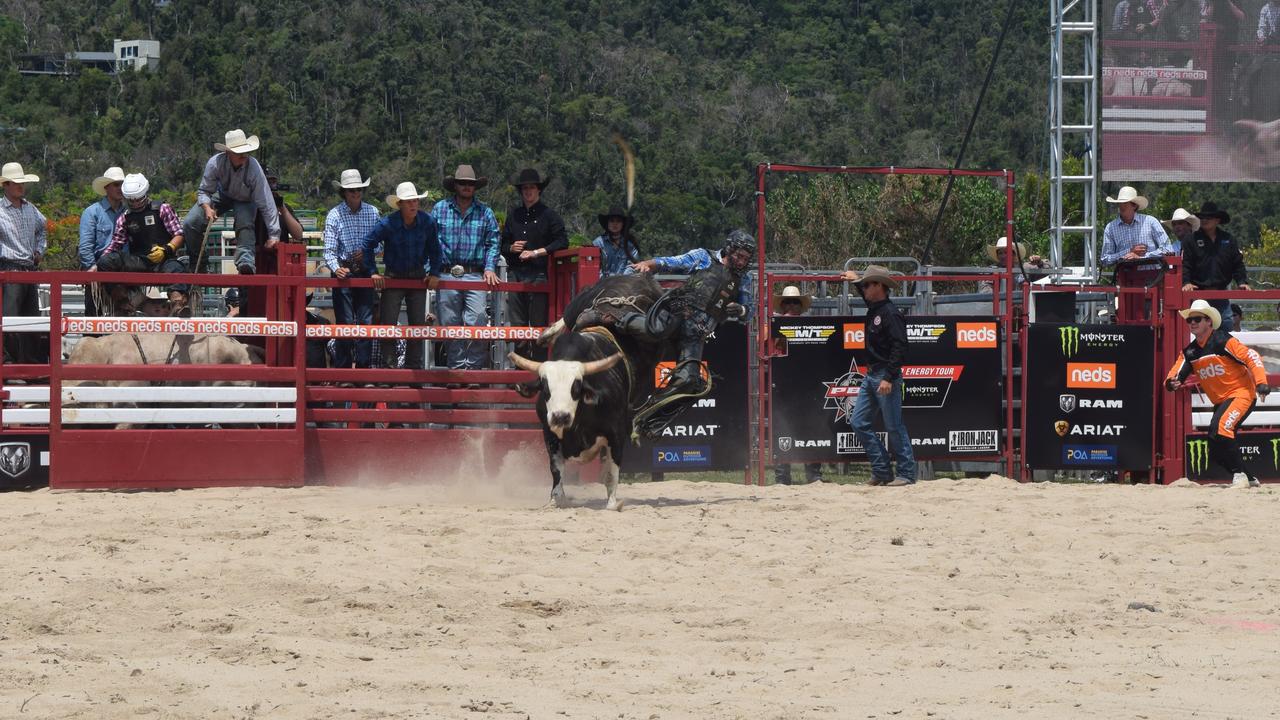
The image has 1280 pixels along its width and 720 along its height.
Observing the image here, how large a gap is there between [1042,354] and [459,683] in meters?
8.88

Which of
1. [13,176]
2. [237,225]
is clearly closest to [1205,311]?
[237,225]

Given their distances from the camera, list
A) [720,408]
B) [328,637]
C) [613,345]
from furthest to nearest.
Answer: [720,408]
[613,345]
[328,637]

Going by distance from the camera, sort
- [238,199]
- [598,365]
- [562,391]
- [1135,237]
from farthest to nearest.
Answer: [1135,237] < [238,199] < [598,365] < [562,391]

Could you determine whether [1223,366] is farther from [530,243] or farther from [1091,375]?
[530,243]

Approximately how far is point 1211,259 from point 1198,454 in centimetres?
233

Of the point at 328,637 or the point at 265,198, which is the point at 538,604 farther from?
the point at 265,198

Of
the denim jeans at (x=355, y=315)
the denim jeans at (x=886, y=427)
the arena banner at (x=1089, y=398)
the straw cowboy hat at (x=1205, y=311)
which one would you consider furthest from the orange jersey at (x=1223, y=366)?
the denim jeans at (x=355, y=315)

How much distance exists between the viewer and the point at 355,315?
12961 millimetres

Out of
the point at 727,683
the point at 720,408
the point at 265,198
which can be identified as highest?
the point at 265,198

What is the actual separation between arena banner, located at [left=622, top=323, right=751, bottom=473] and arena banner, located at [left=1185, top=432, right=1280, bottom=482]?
13.3 feet

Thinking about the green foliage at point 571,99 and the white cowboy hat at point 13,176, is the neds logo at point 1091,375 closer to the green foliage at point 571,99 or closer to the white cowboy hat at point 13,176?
the white cowboy hat at point 13,176

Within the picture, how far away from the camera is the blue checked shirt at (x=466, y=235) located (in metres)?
13.1

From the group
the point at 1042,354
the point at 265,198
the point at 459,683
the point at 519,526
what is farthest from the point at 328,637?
the point at 1042,354

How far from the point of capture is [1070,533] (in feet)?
A: 34.1
